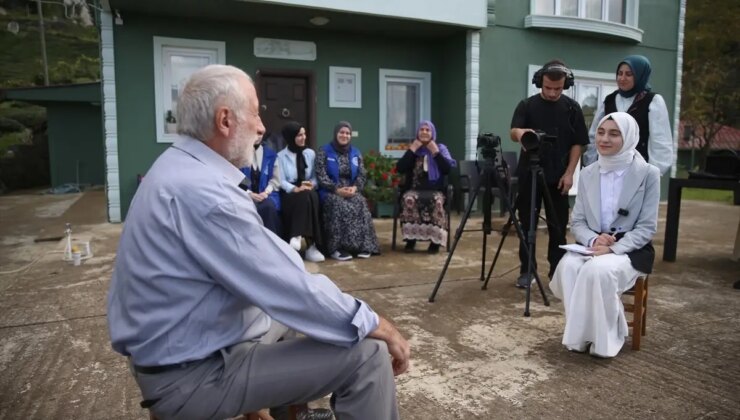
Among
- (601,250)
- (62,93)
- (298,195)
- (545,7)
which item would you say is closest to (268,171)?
(298,195)

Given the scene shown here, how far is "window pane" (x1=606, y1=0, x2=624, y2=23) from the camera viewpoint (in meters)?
9.51

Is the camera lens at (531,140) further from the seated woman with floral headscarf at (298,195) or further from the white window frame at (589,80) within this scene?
the white window frame at (589,80)

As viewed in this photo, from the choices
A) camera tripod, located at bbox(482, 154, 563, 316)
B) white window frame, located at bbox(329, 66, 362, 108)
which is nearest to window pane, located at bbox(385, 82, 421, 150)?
white window frame, located at bbox(329, 66, 362, 108)

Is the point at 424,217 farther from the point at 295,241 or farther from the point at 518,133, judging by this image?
the point at 518,133

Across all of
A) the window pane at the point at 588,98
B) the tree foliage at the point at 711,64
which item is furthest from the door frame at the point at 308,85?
the tree foliage at the point at 711,64

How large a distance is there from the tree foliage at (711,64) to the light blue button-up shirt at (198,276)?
741 inches

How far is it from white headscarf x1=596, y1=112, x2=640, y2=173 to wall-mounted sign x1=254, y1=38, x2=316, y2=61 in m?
5.72

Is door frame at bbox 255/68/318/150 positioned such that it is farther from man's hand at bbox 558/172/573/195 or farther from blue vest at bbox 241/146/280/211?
man's hand at bbox 558/172/573/195

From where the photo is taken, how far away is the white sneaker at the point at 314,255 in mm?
5262

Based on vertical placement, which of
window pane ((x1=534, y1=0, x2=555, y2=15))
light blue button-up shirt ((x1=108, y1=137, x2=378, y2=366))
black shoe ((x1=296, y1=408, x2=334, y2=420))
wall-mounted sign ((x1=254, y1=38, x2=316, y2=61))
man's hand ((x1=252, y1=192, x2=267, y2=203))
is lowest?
black shoe ((x1=296, y1=408, x2=334, y2=420))

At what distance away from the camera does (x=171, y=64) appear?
7.38 meters

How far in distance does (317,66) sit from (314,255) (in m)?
3.80

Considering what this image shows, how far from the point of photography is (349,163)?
5.55 m

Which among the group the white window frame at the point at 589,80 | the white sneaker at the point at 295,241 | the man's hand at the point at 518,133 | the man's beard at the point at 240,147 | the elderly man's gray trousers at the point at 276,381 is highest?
the white window frame at the point at 589,80
